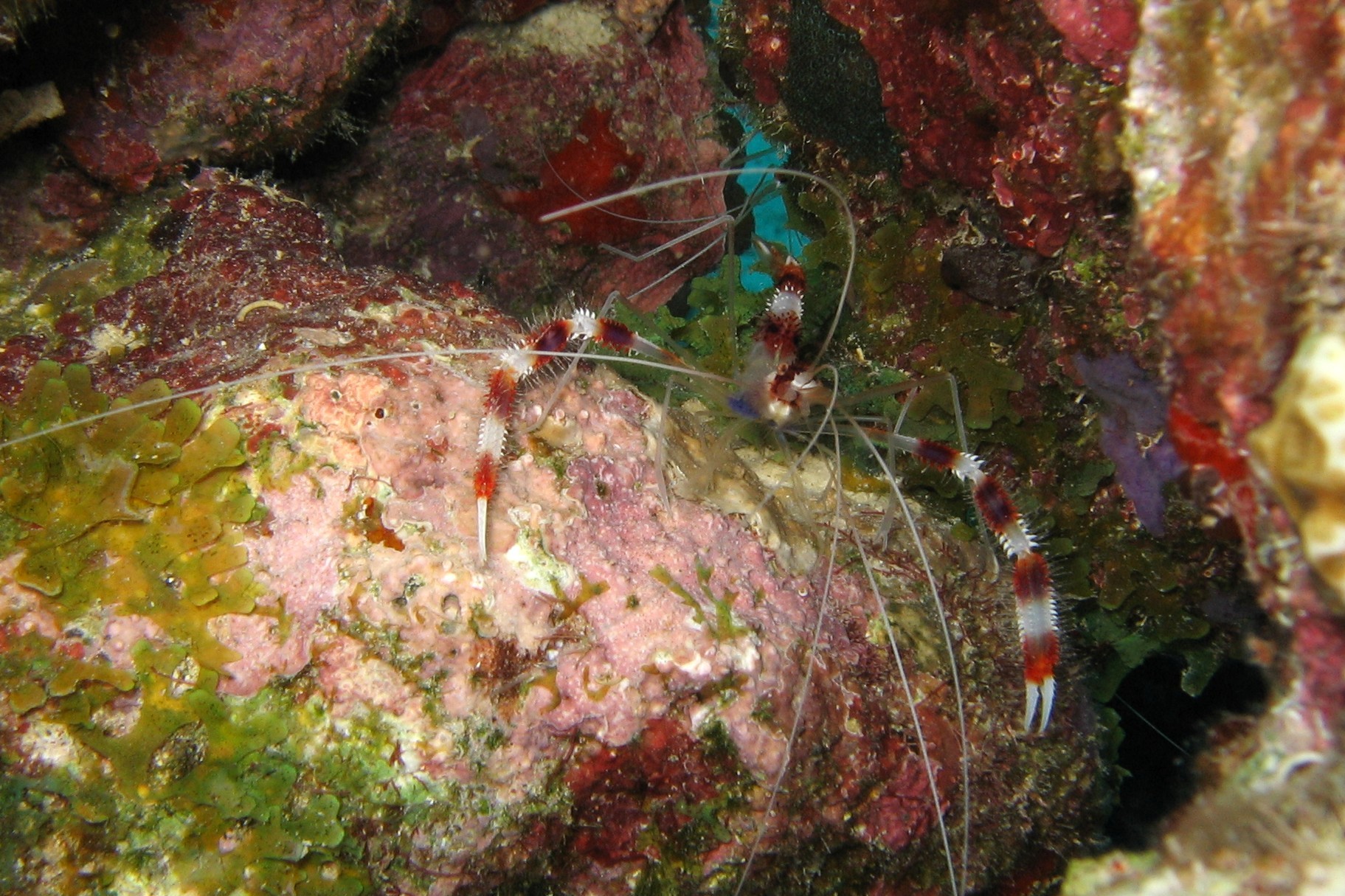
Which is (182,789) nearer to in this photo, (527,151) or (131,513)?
(131,513)

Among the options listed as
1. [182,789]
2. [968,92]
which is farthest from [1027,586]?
[182,789]

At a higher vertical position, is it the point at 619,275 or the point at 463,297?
the point at 463,297

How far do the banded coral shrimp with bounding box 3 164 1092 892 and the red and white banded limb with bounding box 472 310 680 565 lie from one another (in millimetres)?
142

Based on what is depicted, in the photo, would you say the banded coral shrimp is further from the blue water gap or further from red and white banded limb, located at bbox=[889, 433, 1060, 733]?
the blue water gap

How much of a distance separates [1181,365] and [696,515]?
1.95 m

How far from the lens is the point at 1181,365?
1.81 meters

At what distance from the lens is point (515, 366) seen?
3016mm

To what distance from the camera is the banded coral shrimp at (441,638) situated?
2564 millimetres

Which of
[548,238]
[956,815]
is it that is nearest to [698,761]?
[956,815]

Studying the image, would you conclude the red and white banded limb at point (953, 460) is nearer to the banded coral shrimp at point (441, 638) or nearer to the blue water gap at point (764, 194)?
the banded coral shrimp at point (441, 638)

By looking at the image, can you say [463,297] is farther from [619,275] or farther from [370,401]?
[619,275]

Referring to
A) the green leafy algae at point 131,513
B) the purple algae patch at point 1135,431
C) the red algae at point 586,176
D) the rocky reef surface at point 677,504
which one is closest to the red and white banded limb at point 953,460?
the rocky reef surface at point 677,504

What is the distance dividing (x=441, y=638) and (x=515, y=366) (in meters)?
1.18

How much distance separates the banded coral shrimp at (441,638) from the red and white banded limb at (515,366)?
0.46 ft
